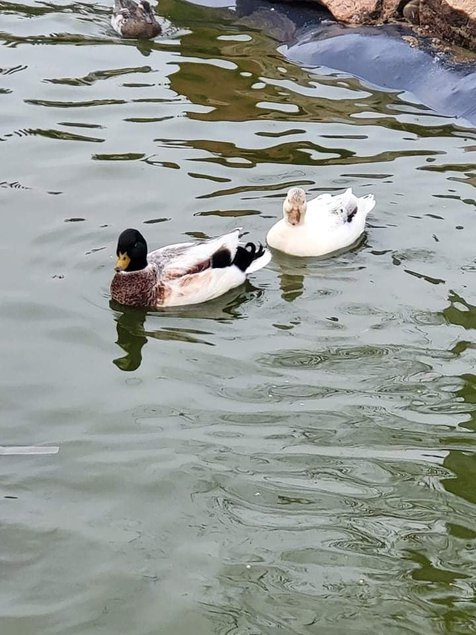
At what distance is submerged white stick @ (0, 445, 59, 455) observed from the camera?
18.7ft

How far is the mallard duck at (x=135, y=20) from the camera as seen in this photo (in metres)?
12.9

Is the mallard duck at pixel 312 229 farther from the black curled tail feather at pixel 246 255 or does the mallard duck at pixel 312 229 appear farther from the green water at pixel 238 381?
the black curled tail feather at pixel 246 255

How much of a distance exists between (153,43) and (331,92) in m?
2.70

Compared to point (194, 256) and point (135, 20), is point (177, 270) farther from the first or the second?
point (135, 20)

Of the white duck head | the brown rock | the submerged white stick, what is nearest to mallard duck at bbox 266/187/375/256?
the white duck head

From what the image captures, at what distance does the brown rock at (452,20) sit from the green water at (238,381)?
1.06 meters

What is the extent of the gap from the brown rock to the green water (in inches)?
41.7

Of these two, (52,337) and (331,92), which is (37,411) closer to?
(52,337)

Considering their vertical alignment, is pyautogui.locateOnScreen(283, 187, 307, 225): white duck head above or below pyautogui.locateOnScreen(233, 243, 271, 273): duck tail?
above

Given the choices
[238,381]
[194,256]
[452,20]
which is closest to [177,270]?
[194,256]

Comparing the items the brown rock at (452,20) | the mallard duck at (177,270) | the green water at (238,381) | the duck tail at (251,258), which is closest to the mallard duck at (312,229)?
the green water at (238,381)

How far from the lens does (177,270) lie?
7574 millimetres

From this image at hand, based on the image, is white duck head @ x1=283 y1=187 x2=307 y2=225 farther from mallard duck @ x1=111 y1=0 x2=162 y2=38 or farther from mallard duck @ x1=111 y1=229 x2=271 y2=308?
mallard duck @ x1=111 y1=0 x2=162 y2=38

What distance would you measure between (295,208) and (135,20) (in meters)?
5.50
